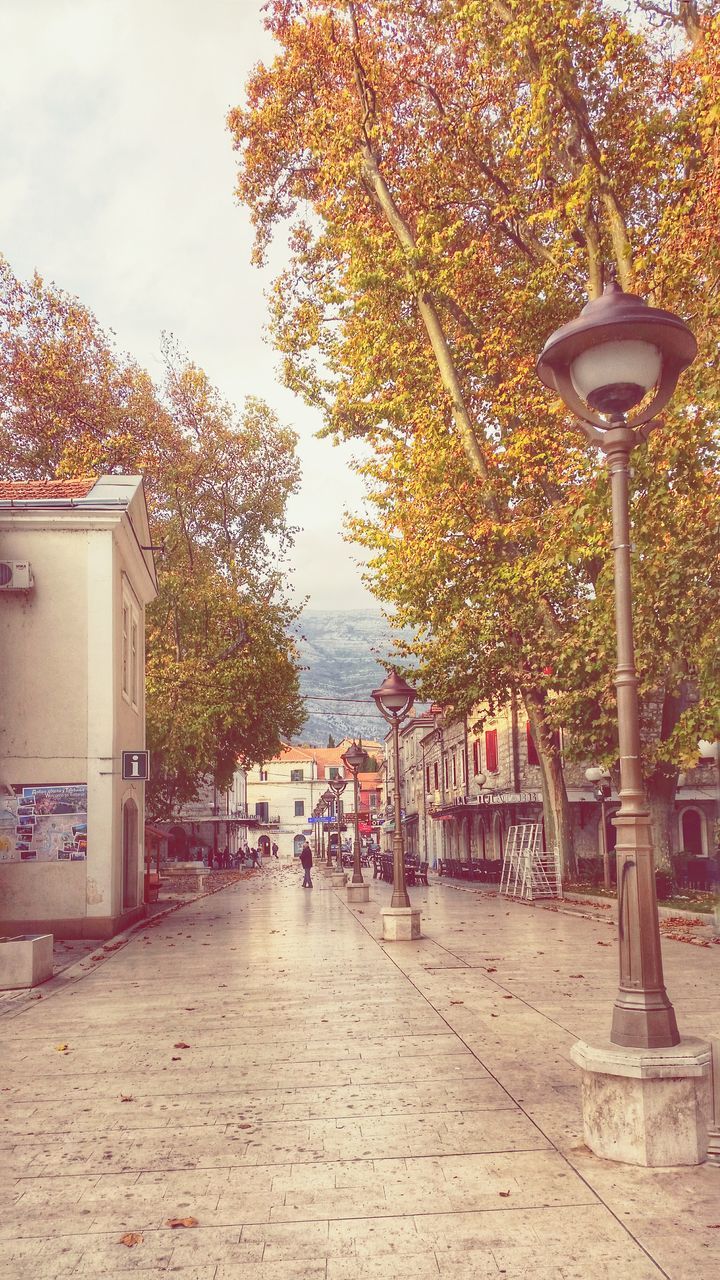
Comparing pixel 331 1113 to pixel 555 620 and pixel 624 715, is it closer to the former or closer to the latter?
pixel 624 715

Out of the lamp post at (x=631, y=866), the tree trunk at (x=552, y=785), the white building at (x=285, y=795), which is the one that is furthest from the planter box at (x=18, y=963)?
the white building at (x=285, y=795)

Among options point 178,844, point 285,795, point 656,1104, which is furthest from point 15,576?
point 285,795

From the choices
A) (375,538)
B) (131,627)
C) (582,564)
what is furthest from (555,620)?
(131,627)

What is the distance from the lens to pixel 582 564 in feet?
71.3

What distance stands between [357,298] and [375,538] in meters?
5.29

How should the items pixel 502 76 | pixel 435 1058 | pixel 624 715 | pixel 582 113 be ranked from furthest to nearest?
pixel 502 76 → pixel 582 113 → pixel 435 1058 → pixel 624 715

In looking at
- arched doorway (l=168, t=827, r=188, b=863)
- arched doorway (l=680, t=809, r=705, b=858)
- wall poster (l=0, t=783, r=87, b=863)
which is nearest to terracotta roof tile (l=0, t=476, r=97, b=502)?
wall poster (l=0, t=783, r=87, b=863)

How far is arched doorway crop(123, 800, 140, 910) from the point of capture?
20.0 metres

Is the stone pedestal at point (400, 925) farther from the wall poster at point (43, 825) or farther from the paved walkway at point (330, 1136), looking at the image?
the wall poster at point (43, 825)

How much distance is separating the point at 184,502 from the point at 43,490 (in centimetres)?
1839

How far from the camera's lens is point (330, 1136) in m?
5.50

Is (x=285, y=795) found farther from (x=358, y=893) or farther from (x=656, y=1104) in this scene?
(x=656, y=1104)

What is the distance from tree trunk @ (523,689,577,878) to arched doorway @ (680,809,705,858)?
13.3 meters

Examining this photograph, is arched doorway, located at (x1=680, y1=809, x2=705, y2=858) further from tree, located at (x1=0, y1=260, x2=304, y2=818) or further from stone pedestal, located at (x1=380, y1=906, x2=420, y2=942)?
stone pedestal, located at (x1=380, y1=906, x2=420, y2=942)
